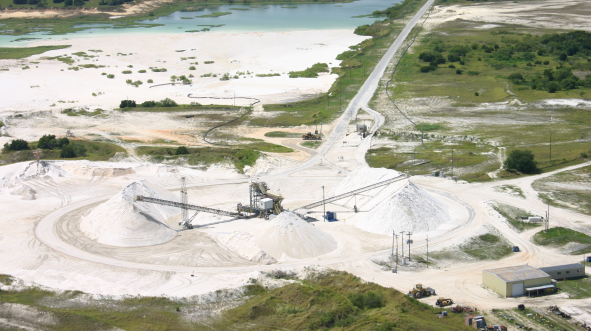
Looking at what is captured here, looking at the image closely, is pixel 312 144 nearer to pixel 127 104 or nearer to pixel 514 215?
pixel 514 215

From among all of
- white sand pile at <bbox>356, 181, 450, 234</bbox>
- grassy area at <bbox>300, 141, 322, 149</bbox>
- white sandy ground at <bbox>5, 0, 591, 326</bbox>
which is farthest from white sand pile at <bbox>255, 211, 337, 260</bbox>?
grassy area at <bbox>300, 141, 322, 149</bbox>

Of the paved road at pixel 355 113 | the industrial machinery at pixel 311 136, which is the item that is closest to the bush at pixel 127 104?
the industrial machinery at pixel 311 136

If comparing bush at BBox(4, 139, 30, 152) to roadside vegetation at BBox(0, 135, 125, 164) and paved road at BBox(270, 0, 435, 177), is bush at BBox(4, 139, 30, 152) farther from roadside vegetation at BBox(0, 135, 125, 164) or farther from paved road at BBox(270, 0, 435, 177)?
paved road at BBox(270, 0, 435, 177)

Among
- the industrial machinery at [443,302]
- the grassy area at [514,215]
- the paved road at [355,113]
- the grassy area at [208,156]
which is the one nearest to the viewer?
the industrial machinery at [443,302]

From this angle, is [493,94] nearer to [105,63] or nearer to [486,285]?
[486,285]

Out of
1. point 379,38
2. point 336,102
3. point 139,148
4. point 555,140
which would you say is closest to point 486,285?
point 555,140

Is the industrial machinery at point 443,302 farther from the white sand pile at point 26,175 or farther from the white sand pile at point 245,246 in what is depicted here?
the white sand pile at point 26,175

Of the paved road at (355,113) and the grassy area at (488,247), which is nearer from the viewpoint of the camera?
the grassy area at (488,247)
